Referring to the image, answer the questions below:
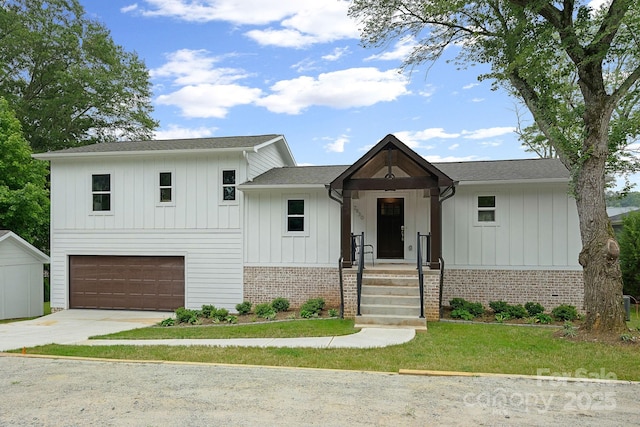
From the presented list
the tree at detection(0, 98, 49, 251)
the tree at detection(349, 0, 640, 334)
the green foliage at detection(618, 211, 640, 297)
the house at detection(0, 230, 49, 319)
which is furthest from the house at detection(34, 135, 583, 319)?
the green foliage at detection(618, 211, 640, 297)

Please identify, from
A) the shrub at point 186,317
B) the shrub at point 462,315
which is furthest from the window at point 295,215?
the shrub at point 462,315

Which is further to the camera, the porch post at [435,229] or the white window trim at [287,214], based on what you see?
the white window trim at [287,214]

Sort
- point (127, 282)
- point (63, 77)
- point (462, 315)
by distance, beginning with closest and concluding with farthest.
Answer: point (462, 315) → point (127, 282) → point (63, 77)

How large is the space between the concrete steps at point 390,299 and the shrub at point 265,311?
8.79ft

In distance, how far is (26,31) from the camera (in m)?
23.7

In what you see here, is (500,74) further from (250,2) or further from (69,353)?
(69,353)

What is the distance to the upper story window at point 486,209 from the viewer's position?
1240cm

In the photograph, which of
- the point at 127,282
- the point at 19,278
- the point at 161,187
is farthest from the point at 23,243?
the point at 161,187

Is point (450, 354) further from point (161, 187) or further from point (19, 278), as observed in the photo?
point (19, 278)

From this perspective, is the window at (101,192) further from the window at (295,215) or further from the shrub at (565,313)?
the shrub at (565,313)

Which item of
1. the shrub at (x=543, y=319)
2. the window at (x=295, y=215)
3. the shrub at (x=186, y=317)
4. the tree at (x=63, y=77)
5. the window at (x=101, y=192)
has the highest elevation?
the tree at (x=63, y=77)

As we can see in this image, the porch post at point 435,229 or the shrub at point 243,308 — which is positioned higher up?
the porch post at point 435,229

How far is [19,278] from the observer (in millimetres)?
14922

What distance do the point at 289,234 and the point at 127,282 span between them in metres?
5.60
